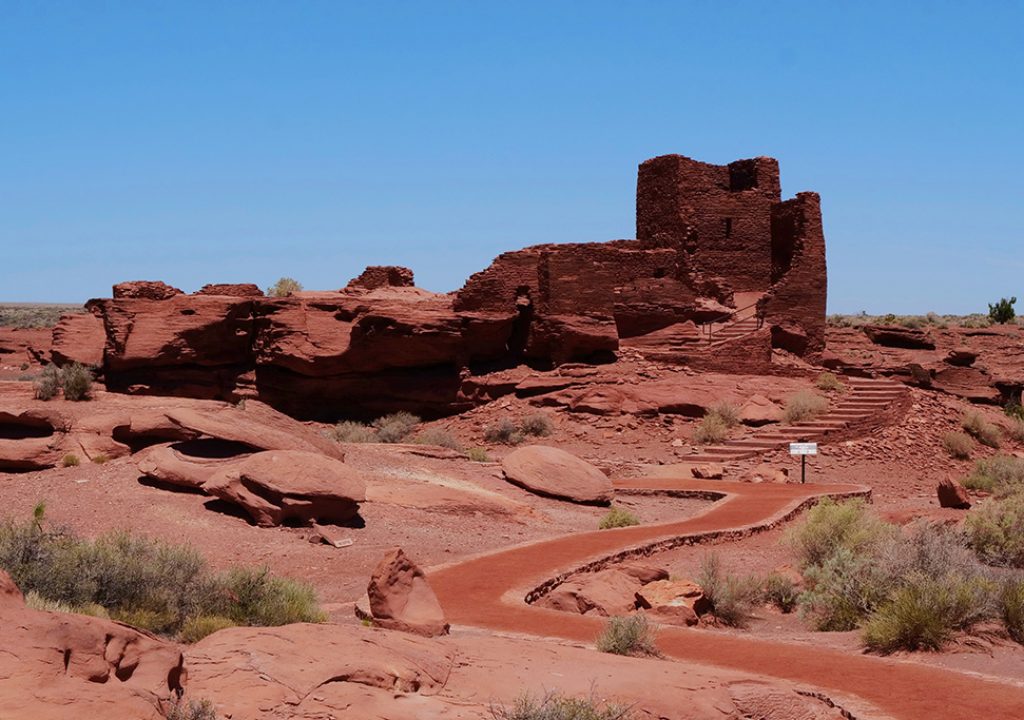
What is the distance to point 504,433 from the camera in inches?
993

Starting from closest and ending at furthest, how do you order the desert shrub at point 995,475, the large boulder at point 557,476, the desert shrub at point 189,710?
the desert shrub at point 189,710, the large boulder at point 557,476, the desert shrub at point 995,475

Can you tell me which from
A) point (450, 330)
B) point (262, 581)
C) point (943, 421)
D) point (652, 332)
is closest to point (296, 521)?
point (262, 581)

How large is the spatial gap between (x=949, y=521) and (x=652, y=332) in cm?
1388

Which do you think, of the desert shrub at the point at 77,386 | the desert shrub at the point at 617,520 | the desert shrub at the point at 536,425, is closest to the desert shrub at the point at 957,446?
the desert shrub at the point at 536,425

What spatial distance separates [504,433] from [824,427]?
7196 millimetres

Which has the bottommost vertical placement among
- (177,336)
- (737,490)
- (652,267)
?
(737,490)

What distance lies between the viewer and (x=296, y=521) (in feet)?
47.0

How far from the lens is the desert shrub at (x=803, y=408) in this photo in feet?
83.0

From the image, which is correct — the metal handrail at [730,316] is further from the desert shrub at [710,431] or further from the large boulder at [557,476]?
the large boulder at [557,476]

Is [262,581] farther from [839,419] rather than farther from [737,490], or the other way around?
[839,419]

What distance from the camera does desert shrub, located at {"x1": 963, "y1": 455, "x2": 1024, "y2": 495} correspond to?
2112 cm

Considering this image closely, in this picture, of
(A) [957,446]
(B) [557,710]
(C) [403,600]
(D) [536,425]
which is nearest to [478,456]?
(D) [536,425]

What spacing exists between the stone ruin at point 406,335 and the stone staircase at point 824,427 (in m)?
2.99

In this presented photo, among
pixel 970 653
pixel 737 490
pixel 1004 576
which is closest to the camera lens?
pixel 970 653
